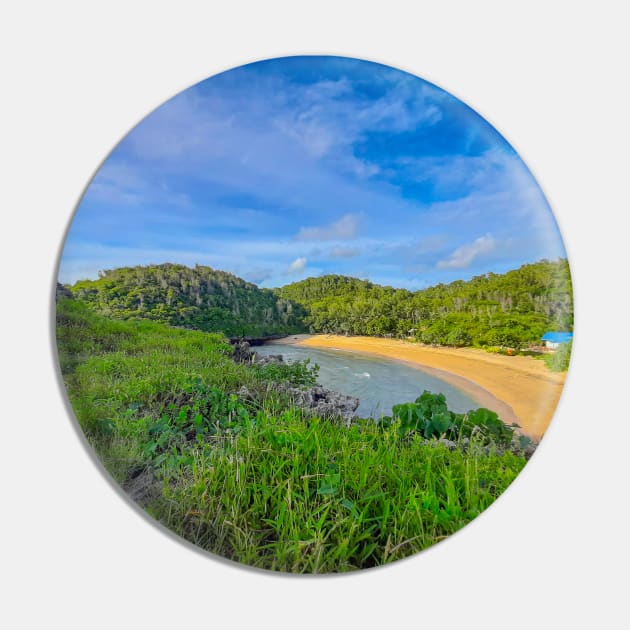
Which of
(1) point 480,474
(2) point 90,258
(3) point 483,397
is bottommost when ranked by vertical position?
(1) point 480,474

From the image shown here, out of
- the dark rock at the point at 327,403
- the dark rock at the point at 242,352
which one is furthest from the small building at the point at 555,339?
the dark rock at the point at 242,352

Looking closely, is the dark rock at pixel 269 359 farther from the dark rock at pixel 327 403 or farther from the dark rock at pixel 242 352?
the dark rock at pixel 327 403

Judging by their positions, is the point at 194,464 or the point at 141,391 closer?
the point at 194,464

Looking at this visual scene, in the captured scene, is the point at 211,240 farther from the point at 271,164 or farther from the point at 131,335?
the point at 131,335

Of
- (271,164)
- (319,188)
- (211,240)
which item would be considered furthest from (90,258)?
(319,188)

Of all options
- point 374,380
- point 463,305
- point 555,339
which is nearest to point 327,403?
point 374,380

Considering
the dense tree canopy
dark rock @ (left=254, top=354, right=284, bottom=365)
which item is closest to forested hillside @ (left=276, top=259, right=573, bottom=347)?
the dense tree canopy

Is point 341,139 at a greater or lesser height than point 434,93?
lesser
